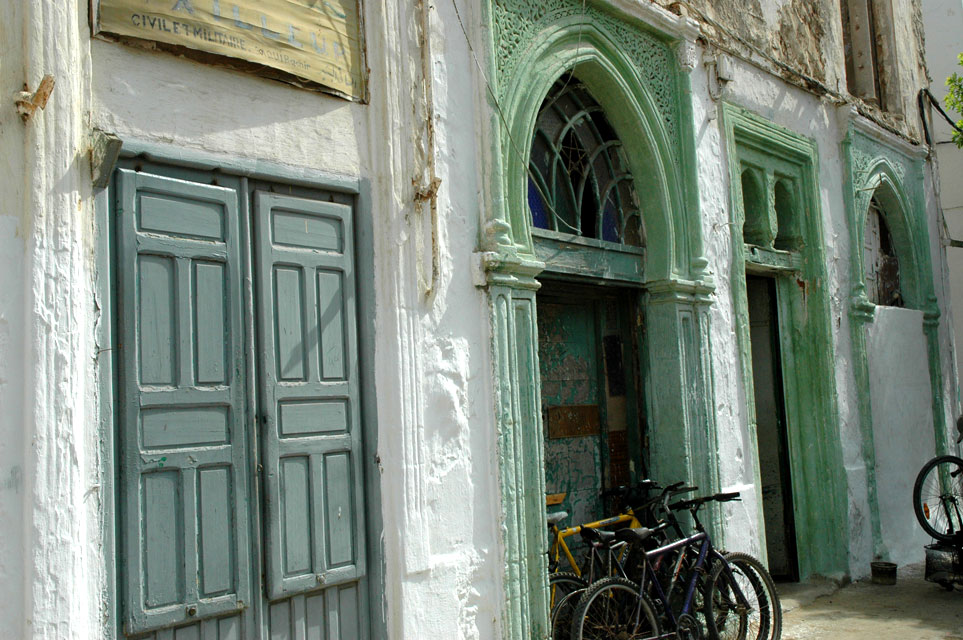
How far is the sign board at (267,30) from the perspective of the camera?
11.6 ft

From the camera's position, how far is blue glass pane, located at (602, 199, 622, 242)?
20.1 ft

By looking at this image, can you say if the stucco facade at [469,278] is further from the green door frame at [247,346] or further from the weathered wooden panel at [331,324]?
the weathered wooden panel at [331,324]

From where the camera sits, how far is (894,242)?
404 inches

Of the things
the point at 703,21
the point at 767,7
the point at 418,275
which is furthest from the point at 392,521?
the point at 767,7

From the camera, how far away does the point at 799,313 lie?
26.1 feet

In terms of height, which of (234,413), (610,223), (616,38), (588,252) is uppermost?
(616,38)

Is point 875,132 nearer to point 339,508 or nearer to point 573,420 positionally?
point 573,420

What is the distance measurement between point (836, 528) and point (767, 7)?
4.67 meters

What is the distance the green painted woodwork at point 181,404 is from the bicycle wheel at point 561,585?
1.91 metres

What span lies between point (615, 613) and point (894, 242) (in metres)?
7.26

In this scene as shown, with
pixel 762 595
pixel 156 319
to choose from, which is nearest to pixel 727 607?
pixel 762 595

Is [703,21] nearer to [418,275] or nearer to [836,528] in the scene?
[418,275]

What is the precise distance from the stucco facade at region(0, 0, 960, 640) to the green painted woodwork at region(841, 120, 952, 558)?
6 centimetres

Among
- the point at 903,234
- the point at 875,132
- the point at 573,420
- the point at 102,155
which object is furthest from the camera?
the point at 903,234
